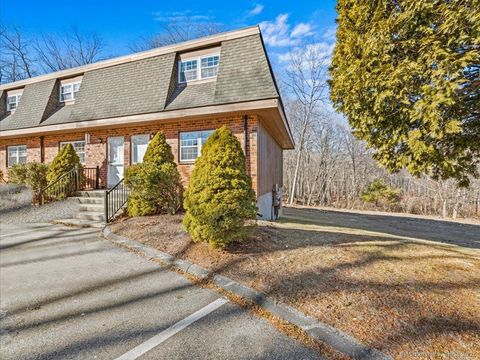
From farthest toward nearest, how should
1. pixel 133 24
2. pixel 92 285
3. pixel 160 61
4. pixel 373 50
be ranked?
pixel 133 24 → pixel 160 61 → pixel 373 50 → pixel 92 285

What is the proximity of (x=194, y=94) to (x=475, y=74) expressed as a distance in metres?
7.56

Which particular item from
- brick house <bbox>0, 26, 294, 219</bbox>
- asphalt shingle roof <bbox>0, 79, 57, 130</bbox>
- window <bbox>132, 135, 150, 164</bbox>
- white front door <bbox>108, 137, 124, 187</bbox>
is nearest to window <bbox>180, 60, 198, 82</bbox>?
brick house <bbox>0, 26, 294, 219</bbox>

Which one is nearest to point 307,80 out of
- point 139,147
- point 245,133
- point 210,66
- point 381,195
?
point 381,195

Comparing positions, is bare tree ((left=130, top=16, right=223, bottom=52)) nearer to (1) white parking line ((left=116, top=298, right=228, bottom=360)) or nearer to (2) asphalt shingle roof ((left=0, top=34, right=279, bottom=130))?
(2) asphalt shingle roof ((left=0, top=34, right=279, bottom=130))

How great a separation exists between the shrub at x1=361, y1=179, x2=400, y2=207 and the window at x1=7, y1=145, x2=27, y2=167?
22.6m

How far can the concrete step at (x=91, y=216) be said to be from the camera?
7.92 metres

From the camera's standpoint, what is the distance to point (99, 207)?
8.42 metres

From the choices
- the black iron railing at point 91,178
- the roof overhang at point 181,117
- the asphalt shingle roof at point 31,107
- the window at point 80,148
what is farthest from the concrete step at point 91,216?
the asphalt shingle roof at point 31,107

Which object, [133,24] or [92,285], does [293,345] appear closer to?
[92,285]

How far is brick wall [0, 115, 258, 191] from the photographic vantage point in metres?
8.23

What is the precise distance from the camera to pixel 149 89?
969cm

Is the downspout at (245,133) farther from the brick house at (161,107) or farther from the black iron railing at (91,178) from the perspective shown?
the black iron railing at (91,178)

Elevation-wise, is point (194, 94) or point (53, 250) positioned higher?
point (194, 94)

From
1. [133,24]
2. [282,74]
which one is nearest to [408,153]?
[133,24]
